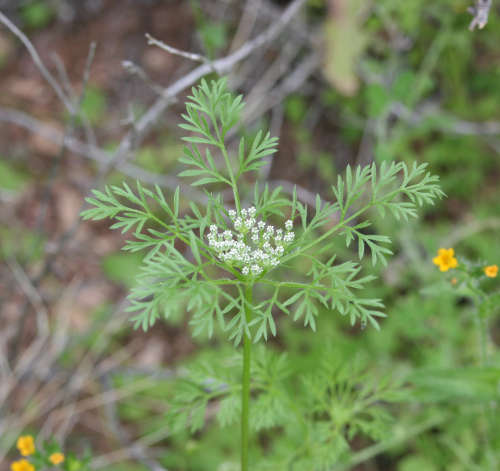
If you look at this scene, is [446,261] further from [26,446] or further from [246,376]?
[26,446]

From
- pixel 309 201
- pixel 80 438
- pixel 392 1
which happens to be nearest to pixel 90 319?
pixel 80 438

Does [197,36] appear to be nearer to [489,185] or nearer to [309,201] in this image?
[309,201]

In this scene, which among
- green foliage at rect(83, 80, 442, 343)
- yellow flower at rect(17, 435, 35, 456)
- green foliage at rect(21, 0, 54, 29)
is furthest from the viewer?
green foliage at rect(21, 0, 54, 29)

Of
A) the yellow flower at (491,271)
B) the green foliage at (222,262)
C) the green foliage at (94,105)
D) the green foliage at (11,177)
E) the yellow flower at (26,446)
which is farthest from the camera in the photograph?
the green foliage at (94,105)

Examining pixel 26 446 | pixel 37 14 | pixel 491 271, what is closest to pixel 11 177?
pixel 37 14

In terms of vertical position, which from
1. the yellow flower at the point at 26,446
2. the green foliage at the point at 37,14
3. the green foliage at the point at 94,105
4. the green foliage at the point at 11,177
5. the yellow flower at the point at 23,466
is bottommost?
the yellow flower at the point at 23,466

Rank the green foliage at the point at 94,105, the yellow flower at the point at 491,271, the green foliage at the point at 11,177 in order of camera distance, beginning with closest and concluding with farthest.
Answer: the yellow flower at the point at 491,271 → the green foliage at the point at 11,177 → the green foliage at the point at 94,105

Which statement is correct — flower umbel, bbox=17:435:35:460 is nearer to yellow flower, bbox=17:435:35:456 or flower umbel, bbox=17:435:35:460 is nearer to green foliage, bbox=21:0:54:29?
yellow flower, bbox=17:435:35:456

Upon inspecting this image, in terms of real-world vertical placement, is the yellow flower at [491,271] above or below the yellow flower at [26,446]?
above

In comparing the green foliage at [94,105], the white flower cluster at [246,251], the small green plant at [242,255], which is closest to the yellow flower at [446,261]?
the small green plant at [242,255]

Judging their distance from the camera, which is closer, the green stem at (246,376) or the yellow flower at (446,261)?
the green stem at (246,376)

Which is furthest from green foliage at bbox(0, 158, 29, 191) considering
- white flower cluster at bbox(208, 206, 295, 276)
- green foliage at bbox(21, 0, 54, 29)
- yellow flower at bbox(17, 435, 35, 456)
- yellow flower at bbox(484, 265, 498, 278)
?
yellow flower at bbox(484, 265, 498, 278)

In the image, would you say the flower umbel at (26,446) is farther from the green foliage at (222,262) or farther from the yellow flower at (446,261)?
the yellow flower at (446,261)
